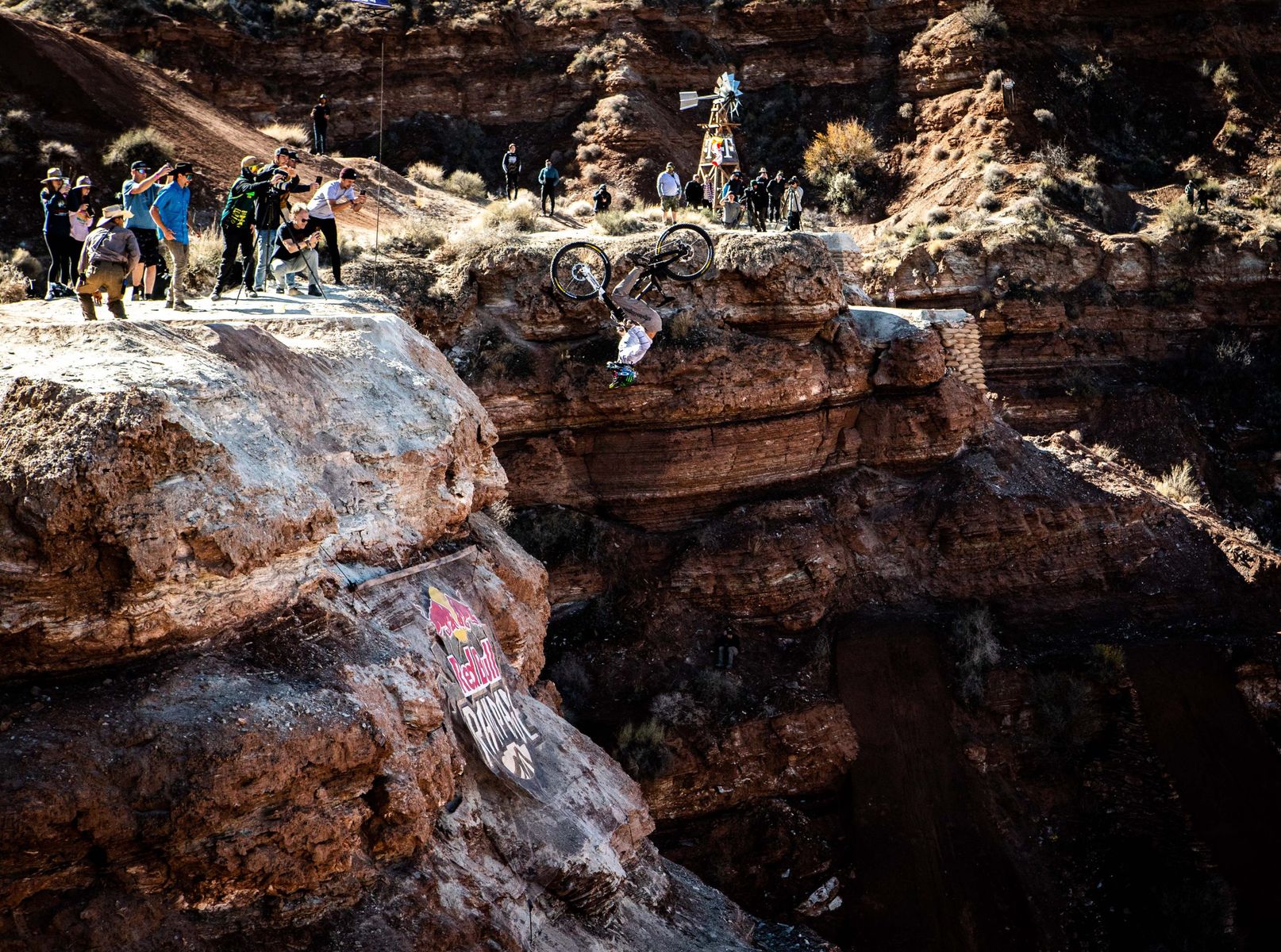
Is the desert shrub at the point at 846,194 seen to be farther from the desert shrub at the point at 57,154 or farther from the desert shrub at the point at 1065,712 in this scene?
the desert shrub at the point at 57,154

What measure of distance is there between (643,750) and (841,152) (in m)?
22.9

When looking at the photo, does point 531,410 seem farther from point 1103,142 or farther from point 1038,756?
point 1103,142

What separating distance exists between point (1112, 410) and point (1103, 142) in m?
11.0

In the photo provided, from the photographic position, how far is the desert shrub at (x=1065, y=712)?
19641mm

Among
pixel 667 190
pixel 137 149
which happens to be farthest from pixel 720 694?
pixel 137 149

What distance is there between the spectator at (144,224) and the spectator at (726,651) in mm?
11155

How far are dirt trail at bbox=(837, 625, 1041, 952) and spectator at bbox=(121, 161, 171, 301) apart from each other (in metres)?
13.1

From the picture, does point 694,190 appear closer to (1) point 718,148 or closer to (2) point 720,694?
(1) point 718,148

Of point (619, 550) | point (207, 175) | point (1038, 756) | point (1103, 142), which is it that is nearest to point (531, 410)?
point (619, 550)

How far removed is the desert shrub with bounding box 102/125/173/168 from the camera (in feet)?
69.1

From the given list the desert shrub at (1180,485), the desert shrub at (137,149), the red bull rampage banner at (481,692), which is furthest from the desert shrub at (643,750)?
the desert shrub at (137,149)

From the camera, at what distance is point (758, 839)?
18281 millimetres

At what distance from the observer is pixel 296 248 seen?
47.1ft

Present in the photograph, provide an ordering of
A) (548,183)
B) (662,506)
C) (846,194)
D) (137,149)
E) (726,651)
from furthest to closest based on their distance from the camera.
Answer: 1. (846,194)
2. (548,183)
3. (662,506)
4. (137,149)
5. (726,651)
